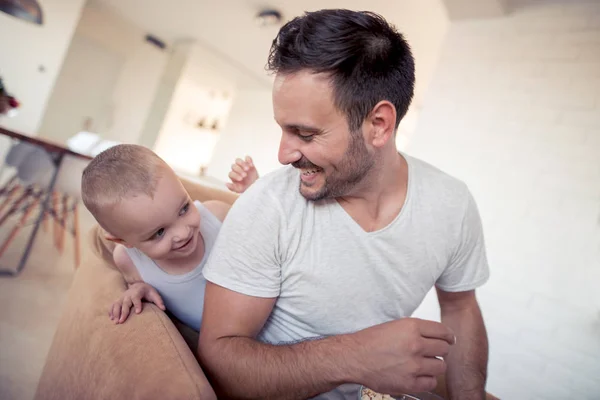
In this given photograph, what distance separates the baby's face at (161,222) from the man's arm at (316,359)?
0.94ft

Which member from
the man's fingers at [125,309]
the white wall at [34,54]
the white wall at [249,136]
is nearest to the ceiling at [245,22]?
the white wall at [249,136]

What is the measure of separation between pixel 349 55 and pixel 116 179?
677 mm

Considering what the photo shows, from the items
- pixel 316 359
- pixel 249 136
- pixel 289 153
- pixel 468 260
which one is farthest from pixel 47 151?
pixel 249 136

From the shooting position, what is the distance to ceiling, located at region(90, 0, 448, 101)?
362 cm

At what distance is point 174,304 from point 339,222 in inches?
21.9

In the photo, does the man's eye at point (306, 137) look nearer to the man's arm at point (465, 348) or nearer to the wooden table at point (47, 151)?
the man's arm at point (465, 348)

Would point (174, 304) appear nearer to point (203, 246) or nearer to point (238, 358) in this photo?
point (203, 246)

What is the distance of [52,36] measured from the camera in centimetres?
484

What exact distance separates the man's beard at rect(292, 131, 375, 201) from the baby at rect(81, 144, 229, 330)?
1.24 feet

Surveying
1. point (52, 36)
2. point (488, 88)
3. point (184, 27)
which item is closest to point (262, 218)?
point (488, 88)

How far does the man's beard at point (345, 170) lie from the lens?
2.99 ft

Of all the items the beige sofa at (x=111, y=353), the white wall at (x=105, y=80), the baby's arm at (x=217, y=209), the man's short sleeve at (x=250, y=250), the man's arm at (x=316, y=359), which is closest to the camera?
the beige sofa at (x=111, y=353)

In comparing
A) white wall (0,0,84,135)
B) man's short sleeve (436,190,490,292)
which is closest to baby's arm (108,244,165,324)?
man's short sleeve (436,190,490,292)

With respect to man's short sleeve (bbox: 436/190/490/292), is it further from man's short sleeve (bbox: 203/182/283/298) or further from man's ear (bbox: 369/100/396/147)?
man's short sleeve (bbox: 203/182/283/298)
